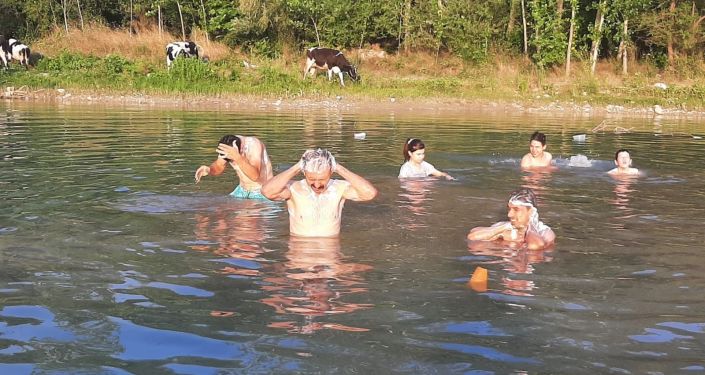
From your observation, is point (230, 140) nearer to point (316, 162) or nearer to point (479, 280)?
point (316, 162)

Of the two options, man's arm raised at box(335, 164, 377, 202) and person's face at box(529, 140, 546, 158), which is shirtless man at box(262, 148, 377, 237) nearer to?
man's arm raised at box(335, 164, 377, 202)

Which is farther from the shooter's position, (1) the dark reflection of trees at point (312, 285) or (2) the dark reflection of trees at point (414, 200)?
(2) the dark reflection of trees at point (414, 200)

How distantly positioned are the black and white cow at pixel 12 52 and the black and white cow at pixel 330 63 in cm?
1143

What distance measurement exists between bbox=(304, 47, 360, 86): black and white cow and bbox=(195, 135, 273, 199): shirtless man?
21.7 meters

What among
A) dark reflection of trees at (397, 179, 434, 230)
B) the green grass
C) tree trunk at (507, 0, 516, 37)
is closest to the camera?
dark reflection of trees at (397, 179, 434, 230)

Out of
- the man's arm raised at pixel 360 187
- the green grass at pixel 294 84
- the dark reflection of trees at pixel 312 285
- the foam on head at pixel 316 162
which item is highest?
the green grass at pixel 294 84

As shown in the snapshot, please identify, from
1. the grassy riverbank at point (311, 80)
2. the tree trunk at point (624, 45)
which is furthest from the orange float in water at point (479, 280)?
the tree trunk at point (624, 45)

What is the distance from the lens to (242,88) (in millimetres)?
30844

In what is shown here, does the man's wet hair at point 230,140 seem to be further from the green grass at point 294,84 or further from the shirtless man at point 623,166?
the green grass at point 294,84

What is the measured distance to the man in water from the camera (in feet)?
26.6

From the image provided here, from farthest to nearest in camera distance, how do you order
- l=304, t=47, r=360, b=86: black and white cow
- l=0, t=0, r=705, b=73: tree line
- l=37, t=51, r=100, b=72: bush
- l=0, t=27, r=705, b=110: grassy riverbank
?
l=0, t=0, r=705, b=73: tree line
l=37, t=51, r=100, b=72: bush
l=304, t=47, r=360, b=86: black and white cow
l=0, t=27, r=705, b=110: grassy riverbank

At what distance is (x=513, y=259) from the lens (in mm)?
7723

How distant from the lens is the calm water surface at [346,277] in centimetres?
509

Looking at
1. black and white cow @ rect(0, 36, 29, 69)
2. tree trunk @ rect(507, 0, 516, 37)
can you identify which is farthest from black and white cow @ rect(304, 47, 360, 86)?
black and white cow @ rect(0, 36, 29, 69)
